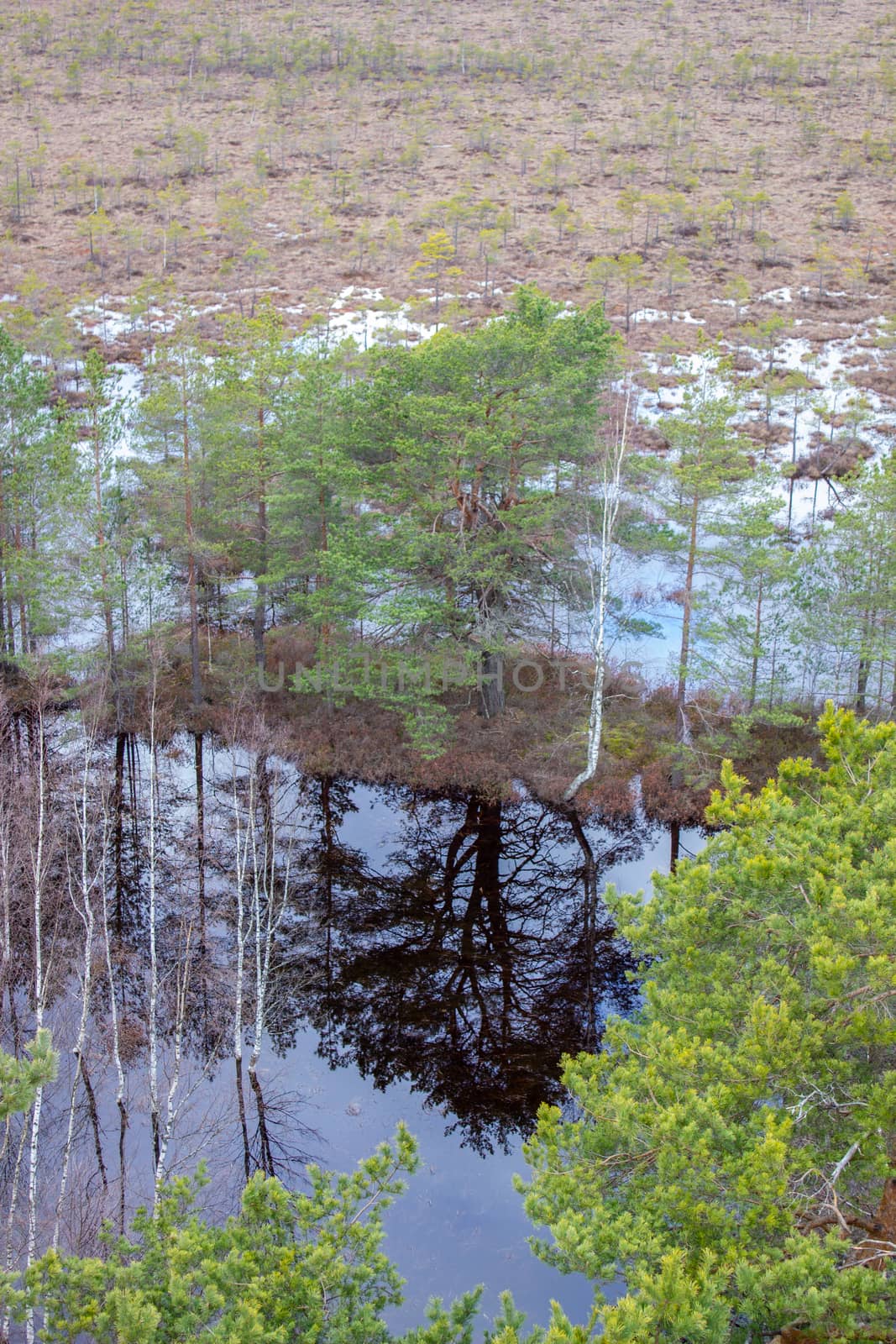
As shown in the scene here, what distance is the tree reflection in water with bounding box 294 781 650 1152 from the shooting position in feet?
59.0

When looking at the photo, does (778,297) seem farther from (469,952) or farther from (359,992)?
(359,992)

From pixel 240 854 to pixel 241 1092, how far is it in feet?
14.5

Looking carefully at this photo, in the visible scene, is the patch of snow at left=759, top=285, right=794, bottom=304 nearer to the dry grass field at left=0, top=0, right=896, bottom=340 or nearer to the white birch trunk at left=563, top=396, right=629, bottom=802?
the dry grass field at left=0, top=0, right=896, bottom=340

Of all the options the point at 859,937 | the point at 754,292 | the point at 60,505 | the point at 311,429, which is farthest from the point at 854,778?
the point at 754,292

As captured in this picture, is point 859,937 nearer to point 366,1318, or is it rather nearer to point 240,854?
point 366,1318

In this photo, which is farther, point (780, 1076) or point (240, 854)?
point (240, 854)

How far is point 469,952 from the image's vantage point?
21.4m

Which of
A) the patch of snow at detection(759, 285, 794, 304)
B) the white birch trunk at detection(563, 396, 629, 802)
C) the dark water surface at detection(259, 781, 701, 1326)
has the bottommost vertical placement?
the dark water surface at detection(259, 781, 701, 1326)

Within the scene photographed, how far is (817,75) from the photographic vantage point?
317 ft

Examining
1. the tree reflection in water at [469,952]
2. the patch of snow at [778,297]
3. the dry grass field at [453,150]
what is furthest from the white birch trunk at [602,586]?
the patch of snow at [778,297]

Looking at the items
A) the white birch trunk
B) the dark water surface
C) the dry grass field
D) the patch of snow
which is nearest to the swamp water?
the dark water surface

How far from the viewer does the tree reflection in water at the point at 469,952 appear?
18.0 meters

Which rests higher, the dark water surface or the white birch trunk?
the white birch trunk

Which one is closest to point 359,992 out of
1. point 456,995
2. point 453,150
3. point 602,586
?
point 456,995
